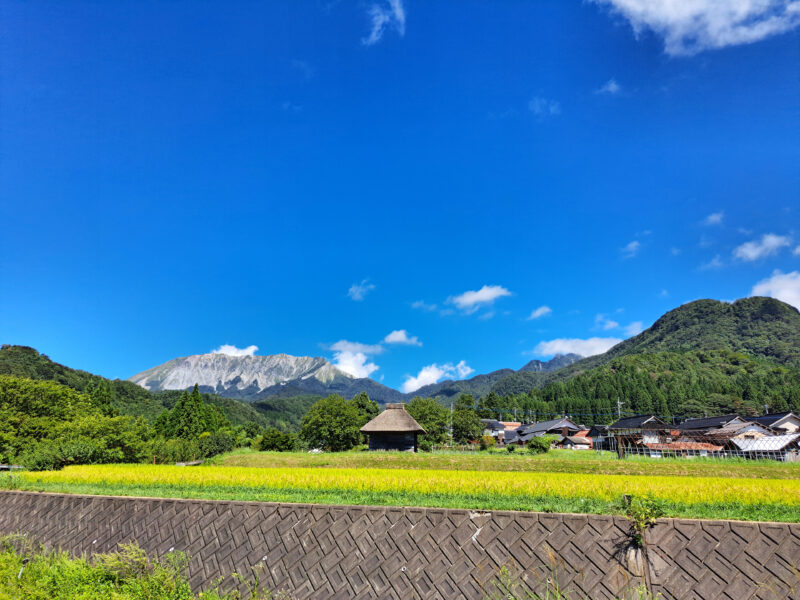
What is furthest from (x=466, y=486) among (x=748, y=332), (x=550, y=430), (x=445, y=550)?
(x=748, y=332)

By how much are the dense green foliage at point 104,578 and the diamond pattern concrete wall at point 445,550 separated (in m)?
0.34

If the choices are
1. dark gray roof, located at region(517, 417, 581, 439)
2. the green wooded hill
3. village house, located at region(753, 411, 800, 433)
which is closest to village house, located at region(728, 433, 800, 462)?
village house, located at region(753, 411, 800, 433)

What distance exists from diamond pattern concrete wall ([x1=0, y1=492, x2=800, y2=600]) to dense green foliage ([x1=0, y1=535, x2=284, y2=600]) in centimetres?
34

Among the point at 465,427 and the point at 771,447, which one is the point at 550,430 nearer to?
the point at 465,427

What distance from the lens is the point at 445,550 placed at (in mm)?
7156

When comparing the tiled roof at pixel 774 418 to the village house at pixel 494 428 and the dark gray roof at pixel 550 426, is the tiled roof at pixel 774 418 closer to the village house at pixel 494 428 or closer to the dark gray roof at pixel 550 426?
the dark gray roof at pixel 550 426

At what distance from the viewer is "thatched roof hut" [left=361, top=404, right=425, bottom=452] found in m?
32.8

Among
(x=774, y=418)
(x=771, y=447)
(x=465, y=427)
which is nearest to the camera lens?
(x=771, y=447)

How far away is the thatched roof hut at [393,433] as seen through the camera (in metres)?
32.8

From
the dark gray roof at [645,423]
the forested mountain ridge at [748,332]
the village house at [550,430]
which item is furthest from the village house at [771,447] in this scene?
the forested mountain ridge at [748,332]

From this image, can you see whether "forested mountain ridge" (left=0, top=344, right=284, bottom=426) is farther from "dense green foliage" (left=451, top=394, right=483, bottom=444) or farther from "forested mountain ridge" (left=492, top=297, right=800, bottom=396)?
"forested mountain ridge" (left=492, top=297, right=800, bottom=396)

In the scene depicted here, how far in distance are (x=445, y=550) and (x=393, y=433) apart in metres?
26.9

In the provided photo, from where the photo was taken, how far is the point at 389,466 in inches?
998

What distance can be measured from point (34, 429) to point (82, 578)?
23.1 meters
